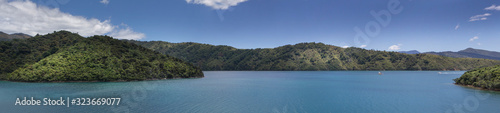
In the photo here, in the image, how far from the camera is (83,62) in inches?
2640

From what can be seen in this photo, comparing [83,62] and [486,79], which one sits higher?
[83,62]

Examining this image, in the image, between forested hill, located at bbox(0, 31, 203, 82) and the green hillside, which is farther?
forested hill, located at bbox(0, 31, 203, 82)

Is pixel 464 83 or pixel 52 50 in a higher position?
pixel 52 50

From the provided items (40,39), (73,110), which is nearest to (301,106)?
(73,110)

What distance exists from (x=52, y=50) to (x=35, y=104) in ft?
204

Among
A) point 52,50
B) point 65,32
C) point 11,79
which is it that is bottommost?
point 11,79

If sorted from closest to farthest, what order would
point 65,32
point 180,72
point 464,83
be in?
point 464,83 → point 180,72 → point 65,32

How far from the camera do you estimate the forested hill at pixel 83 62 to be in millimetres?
63906

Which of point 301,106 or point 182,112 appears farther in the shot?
point 301,106

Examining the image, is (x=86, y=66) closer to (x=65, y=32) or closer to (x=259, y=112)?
(x=65, y=32)

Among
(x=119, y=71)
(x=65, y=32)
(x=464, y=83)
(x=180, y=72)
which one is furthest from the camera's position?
(x=65, y=32)

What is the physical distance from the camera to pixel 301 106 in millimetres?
29406

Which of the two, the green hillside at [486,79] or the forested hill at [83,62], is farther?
the forested hill at [83,62]

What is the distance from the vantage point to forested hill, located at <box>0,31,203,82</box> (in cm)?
6391
